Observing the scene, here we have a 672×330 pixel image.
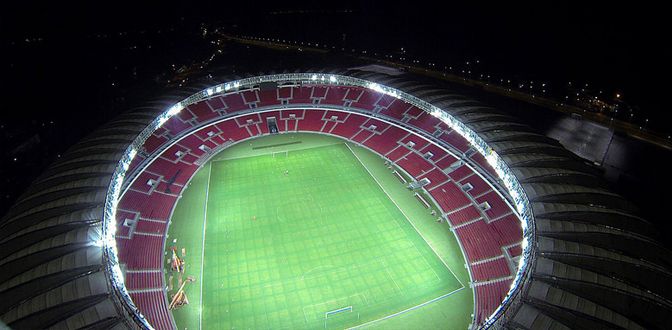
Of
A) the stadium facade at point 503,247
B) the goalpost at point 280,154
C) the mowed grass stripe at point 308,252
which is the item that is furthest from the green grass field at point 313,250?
the stadium facade at point 503,247

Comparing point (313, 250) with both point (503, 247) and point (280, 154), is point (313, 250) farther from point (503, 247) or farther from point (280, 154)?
point (280, 154)

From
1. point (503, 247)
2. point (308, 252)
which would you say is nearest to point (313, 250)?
point (308, 252)

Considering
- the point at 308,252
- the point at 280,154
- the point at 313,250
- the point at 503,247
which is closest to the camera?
the point at 503,247

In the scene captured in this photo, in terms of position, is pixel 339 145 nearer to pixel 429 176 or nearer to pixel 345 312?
pixel 429 176

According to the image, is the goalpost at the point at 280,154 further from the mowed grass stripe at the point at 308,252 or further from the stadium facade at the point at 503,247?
the stadium facade at the point at 503,247

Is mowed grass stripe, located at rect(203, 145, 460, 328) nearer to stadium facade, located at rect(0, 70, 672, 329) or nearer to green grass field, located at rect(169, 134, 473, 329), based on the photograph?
green grass field, located at rect(169, 134, 473, 329)
